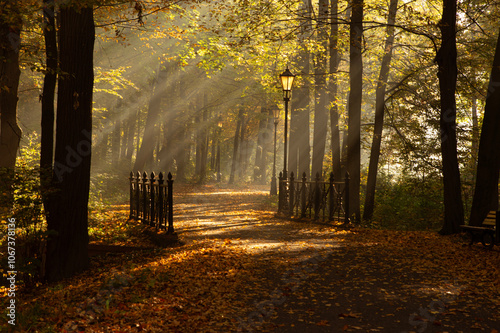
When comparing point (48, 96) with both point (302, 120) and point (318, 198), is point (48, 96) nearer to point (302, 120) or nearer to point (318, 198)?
point (318, 198)

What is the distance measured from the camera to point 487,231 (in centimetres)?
911

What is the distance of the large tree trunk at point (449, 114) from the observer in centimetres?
1109

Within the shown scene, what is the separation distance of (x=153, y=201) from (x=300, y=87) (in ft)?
35.7

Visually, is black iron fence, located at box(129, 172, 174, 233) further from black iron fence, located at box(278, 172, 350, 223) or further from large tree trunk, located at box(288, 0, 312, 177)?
large tree trunk, located at box(288, 0, 312, 177)

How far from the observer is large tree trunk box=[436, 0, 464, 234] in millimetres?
11094

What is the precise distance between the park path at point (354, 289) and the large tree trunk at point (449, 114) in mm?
1564

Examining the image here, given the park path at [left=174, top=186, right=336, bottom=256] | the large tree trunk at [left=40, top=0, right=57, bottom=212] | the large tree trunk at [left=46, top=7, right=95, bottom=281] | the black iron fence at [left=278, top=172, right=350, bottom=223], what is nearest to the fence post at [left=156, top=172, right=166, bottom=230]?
the park path at [left=174, top=186, right=336, bottom=256]

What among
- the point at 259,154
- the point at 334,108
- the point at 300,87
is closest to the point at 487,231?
the point at 334,108

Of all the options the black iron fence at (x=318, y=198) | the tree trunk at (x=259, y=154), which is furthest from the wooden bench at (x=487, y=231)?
the tree trunk at (x=259, y=154)

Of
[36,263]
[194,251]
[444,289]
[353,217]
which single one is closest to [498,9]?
[353,217]

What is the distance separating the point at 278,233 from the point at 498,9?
388 inches

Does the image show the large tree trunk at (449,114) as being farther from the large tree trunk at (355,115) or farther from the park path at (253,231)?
the park path at (253,231)

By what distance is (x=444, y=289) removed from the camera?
6180 millimetres

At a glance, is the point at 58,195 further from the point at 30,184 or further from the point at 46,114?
the point at 46,114
